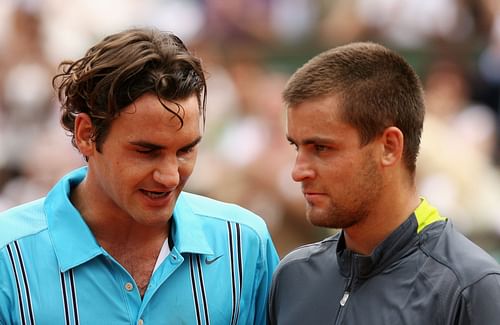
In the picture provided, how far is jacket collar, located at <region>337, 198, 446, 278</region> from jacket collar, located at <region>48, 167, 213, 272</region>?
58 centimetres

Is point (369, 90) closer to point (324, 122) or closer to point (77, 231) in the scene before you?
point (324, 122)

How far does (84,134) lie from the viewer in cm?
335

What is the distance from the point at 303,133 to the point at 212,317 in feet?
2.31

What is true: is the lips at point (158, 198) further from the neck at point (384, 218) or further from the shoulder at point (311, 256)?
the neck at point (384, 218)

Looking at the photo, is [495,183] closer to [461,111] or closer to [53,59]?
[461,111]

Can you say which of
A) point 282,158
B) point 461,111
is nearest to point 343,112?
point 282,158

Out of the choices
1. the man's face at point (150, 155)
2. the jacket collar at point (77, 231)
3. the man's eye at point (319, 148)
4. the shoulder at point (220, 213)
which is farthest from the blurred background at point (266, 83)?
the man's eye at point (319, 148)

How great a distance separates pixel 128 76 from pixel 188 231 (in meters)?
0.57

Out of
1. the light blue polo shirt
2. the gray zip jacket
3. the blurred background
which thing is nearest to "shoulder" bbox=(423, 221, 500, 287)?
the gray zip jacket

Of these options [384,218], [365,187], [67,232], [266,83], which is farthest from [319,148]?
[266,83]

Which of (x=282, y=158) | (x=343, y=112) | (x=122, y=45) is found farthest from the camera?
(x=282, y=158)

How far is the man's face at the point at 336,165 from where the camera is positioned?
305 centimetres

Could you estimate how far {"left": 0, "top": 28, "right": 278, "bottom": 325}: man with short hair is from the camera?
318 cm

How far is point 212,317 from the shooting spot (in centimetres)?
333
